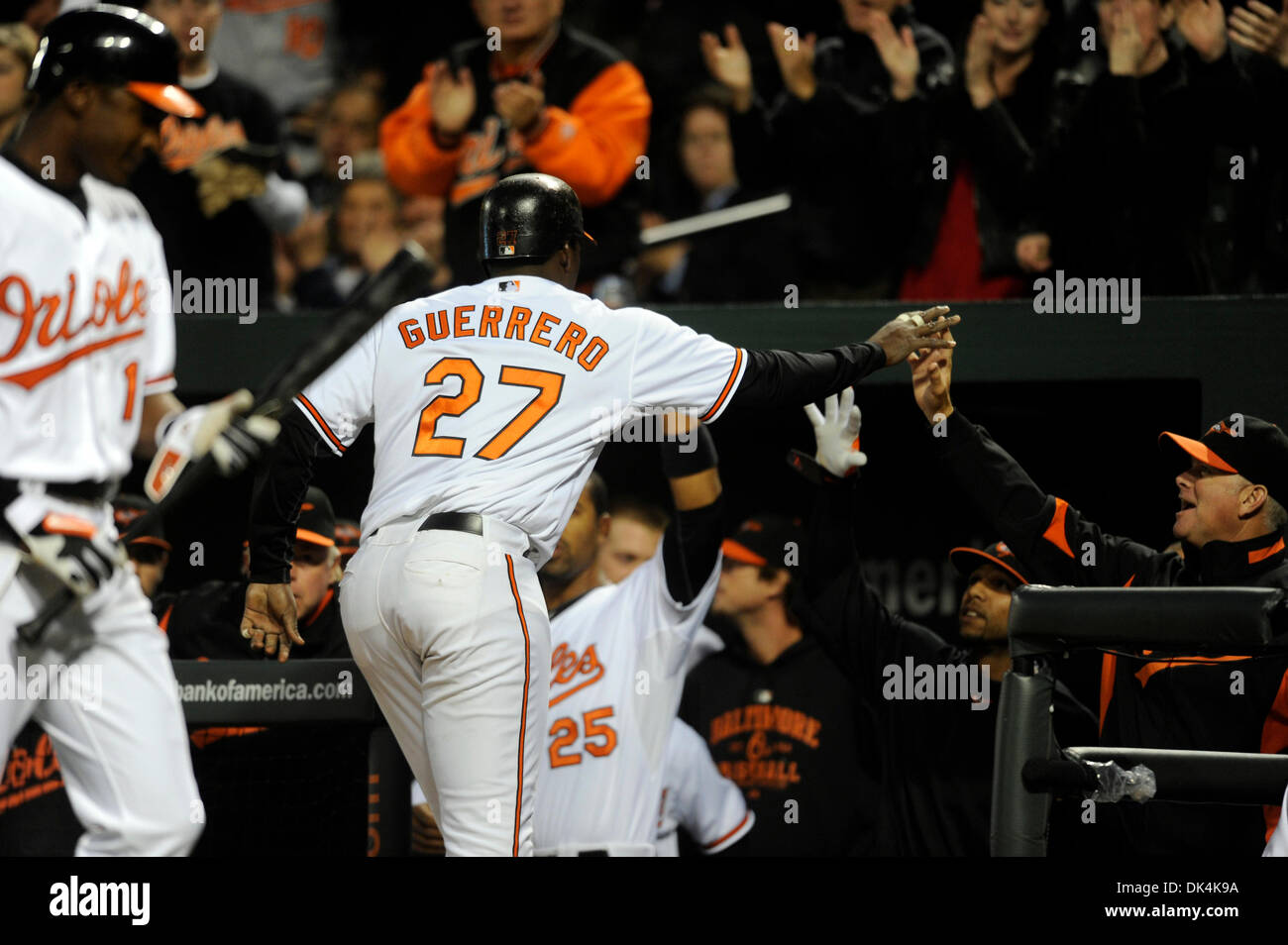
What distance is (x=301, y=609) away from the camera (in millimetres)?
4273

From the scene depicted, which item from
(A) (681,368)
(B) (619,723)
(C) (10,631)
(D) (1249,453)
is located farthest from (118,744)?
(D) (1249,453)

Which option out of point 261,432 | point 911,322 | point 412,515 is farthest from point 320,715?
point 911,322

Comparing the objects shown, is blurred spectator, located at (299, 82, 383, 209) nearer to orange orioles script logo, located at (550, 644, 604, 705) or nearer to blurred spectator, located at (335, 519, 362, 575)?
blurred spectator, located at (335, 519, 362, 575)

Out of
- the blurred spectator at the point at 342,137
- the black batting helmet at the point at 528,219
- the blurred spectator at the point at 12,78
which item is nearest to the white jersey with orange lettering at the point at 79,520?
the black batting helmet at the point at 528,219

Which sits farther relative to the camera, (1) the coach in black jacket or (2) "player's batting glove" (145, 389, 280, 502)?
(1) the coach in black jacket

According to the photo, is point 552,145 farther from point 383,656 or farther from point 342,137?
point 383,656

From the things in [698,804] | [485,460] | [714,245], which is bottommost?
[698,804]

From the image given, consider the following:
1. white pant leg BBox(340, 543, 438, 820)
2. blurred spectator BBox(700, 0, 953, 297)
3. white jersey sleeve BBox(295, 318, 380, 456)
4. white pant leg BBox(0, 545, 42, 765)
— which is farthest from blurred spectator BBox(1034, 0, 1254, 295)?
white pant leg BBox(0, 545, 42, 765)

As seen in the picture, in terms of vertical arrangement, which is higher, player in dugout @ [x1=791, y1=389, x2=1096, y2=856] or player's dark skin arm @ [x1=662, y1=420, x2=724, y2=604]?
player's dark skin arm @ [x1=662, y1=420, x2=724, y2=604]

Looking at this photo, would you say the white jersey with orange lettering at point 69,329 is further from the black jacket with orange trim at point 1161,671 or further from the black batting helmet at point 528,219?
the black jacket with orange trim at point 1161,671

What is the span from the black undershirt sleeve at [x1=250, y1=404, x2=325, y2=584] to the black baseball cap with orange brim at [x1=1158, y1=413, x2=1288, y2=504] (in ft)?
6.77

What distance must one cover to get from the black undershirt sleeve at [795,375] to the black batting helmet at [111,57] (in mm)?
1207

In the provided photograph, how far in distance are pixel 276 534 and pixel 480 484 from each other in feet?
1.65

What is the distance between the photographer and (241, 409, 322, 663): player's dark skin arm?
3.08 metres
